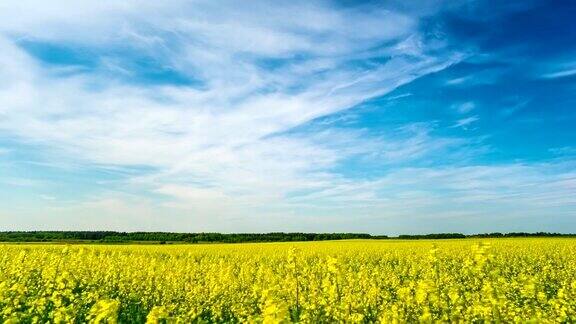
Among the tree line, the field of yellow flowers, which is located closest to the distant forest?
the tree line

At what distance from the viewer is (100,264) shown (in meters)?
22.3

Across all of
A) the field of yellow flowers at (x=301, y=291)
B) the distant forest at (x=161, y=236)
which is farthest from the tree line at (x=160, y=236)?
the field of yellow flowers at (x=301, y=291)

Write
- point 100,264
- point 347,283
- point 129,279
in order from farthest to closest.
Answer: point 100,264
point 129,279
point 347,283

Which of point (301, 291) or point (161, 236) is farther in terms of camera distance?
point (161, 236)

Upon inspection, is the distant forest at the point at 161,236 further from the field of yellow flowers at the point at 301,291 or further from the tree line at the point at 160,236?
the field of yellow flowers at the point at 301,291

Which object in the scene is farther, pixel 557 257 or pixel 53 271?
pixel 557 257

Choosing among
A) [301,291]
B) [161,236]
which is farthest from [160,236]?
[301,291]

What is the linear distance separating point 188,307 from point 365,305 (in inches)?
210

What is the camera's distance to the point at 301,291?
1377 centimetres

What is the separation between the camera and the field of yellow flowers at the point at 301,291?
7.36m

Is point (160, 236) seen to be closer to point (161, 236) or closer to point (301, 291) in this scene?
point (161, 236)

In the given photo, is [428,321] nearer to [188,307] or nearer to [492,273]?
[492,273]

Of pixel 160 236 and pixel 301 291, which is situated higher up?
pixel 160 236

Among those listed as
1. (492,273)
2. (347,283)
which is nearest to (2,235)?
(347,283)
